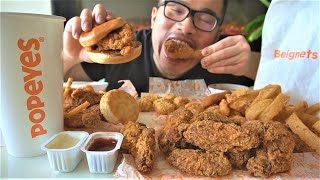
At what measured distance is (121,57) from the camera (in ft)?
3.77

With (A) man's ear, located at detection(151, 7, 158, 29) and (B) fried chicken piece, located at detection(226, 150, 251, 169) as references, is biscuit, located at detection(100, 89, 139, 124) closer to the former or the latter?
(B) fried chicken piece, located at detection(226, 150, 251, 169)

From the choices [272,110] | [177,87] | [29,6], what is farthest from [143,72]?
[272,110]

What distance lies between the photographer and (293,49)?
156cm

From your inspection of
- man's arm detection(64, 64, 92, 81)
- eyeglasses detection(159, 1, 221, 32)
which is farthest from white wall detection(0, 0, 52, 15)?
eyeglasses detection(159, 1, 221, 32)

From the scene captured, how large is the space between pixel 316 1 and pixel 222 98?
763mm

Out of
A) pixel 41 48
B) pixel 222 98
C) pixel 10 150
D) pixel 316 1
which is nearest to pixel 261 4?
pixel 316 1

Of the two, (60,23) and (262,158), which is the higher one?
(60,23)

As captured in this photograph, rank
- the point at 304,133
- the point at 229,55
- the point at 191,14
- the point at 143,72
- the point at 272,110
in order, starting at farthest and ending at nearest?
the point at 143,72 < the point at 191,14 < the point at 229,55 < the point at 272,110 < the point at 304,133

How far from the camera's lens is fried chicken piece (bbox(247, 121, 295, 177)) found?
802 mm

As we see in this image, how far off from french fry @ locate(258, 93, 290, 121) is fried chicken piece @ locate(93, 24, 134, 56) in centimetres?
63

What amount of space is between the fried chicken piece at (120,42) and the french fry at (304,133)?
0.72m

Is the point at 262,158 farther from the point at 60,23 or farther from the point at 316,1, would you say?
the point at 316,1

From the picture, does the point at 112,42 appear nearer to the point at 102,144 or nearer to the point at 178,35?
the point at 102,144

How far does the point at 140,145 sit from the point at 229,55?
1389mm
